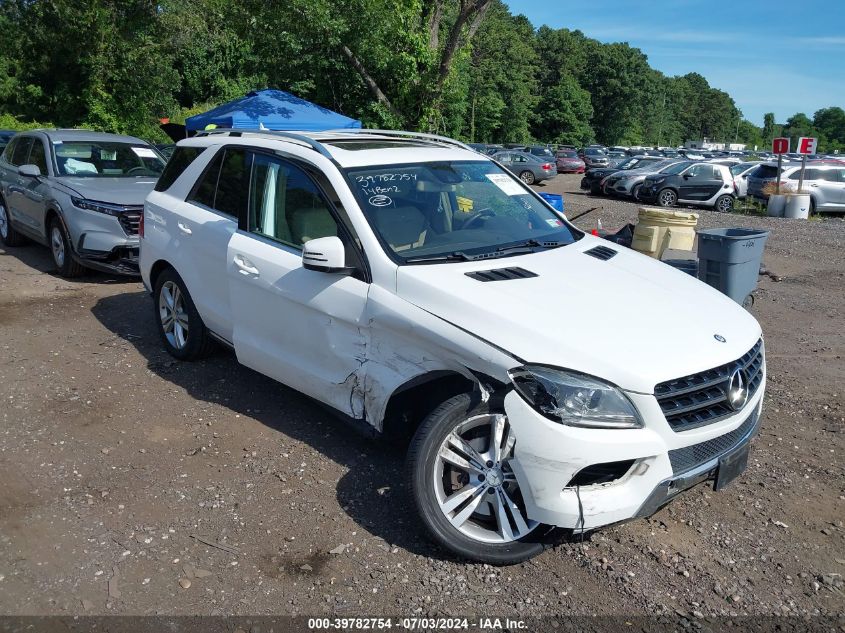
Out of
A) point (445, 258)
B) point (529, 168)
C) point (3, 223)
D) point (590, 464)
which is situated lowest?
point (3, 223)

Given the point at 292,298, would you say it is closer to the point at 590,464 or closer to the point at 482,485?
the point at 482,485

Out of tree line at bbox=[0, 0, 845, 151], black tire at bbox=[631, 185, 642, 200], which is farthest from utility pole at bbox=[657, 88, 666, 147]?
black tire at bbox=[631, 185, 642, 200]

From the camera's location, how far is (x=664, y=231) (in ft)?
28.5

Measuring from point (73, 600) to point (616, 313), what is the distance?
8.98ft

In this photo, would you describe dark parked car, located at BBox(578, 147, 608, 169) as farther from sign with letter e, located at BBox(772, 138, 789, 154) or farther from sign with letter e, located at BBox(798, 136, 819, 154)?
sign with letter e, located at BBox(772, 138, 789, 154)

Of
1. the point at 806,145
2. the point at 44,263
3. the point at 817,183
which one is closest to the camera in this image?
the point at 44,263

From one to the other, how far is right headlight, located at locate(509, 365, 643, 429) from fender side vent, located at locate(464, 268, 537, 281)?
805 millimetres

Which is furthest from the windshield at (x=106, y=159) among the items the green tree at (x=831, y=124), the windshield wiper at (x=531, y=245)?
the green tree at (x=831, y=124)

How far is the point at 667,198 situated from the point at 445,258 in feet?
64.4

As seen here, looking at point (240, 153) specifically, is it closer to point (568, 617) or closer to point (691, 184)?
point (568, 617)

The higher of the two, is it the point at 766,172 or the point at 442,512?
the point at 766,172

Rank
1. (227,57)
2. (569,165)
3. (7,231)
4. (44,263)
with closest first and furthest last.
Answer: (44,263)
(7,231)
(569,165)
(227,57)

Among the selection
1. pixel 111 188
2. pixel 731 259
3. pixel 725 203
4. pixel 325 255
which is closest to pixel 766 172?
pixel 725 203

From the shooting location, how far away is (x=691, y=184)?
21.5 meters
